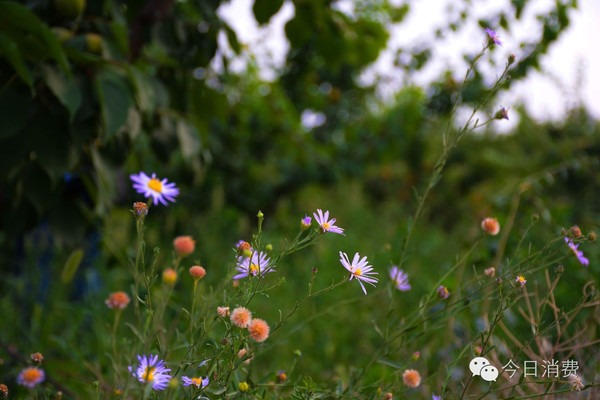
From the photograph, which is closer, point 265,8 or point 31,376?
point 31,376

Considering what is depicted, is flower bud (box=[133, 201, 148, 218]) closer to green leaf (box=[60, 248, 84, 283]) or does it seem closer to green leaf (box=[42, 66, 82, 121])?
green leaf (box=[42, 66, 82, 121])

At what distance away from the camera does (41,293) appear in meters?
2.44

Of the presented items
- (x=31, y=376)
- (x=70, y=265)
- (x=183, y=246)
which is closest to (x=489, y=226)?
(x=183, y=246)

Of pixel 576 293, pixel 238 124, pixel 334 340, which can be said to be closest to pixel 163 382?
pixel 576 293

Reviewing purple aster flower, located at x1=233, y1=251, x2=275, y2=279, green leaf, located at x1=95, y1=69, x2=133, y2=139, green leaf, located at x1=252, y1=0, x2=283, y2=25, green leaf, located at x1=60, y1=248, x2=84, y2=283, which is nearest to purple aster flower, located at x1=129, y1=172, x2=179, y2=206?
purple aster flower, located at x1=233, y1=251, x2=275, y2=279

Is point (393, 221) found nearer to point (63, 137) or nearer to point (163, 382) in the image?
point (63, 137)

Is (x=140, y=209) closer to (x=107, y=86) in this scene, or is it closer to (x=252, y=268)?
(x=252, y=268)

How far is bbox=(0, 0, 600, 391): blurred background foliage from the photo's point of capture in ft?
3.55

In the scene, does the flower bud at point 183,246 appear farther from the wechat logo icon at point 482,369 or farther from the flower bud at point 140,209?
the wechat logo icon at point 482,369

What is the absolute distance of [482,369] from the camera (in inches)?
29.1

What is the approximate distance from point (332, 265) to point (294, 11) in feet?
7.07

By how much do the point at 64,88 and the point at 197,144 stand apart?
383mm

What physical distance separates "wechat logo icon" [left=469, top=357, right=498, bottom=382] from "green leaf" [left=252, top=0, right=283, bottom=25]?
0.86 meters

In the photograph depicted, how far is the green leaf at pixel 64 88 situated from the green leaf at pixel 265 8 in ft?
1.47
